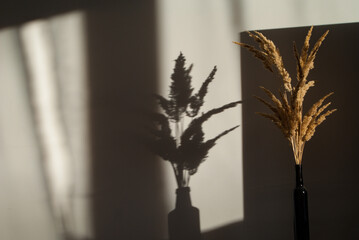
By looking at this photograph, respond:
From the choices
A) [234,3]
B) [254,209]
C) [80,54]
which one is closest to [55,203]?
[80,54]

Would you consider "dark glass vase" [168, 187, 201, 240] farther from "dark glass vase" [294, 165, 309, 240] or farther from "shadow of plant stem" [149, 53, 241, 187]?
"dark glass vase" [294, 165, 309, 240]

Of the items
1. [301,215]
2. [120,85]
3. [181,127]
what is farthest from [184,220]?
[120,85]

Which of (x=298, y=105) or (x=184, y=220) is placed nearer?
(x=298, y=105)

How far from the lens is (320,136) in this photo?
195 cm

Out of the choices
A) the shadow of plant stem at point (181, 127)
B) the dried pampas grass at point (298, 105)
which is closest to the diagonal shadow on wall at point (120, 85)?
the shadow of plant stem at point (181, 127)

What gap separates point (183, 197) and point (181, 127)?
374 mm

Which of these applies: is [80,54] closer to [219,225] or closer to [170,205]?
[170,205]

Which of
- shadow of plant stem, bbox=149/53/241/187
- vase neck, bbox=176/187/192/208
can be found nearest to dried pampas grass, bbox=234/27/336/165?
shadow of plant stem, bbox=149/53/241/187

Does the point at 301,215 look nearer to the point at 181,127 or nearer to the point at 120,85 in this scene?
the point at 181,127

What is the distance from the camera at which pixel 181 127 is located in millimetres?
1980

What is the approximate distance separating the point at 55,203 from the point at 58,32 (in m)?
0.91

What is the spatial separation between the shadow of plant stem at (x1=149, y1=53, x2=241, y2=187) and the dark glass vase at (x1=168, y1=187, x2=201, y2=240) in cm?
15

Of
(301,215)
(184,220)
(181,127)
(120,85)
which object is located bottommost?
(184,220)

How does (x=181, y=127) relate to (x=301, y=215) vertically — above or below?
above
